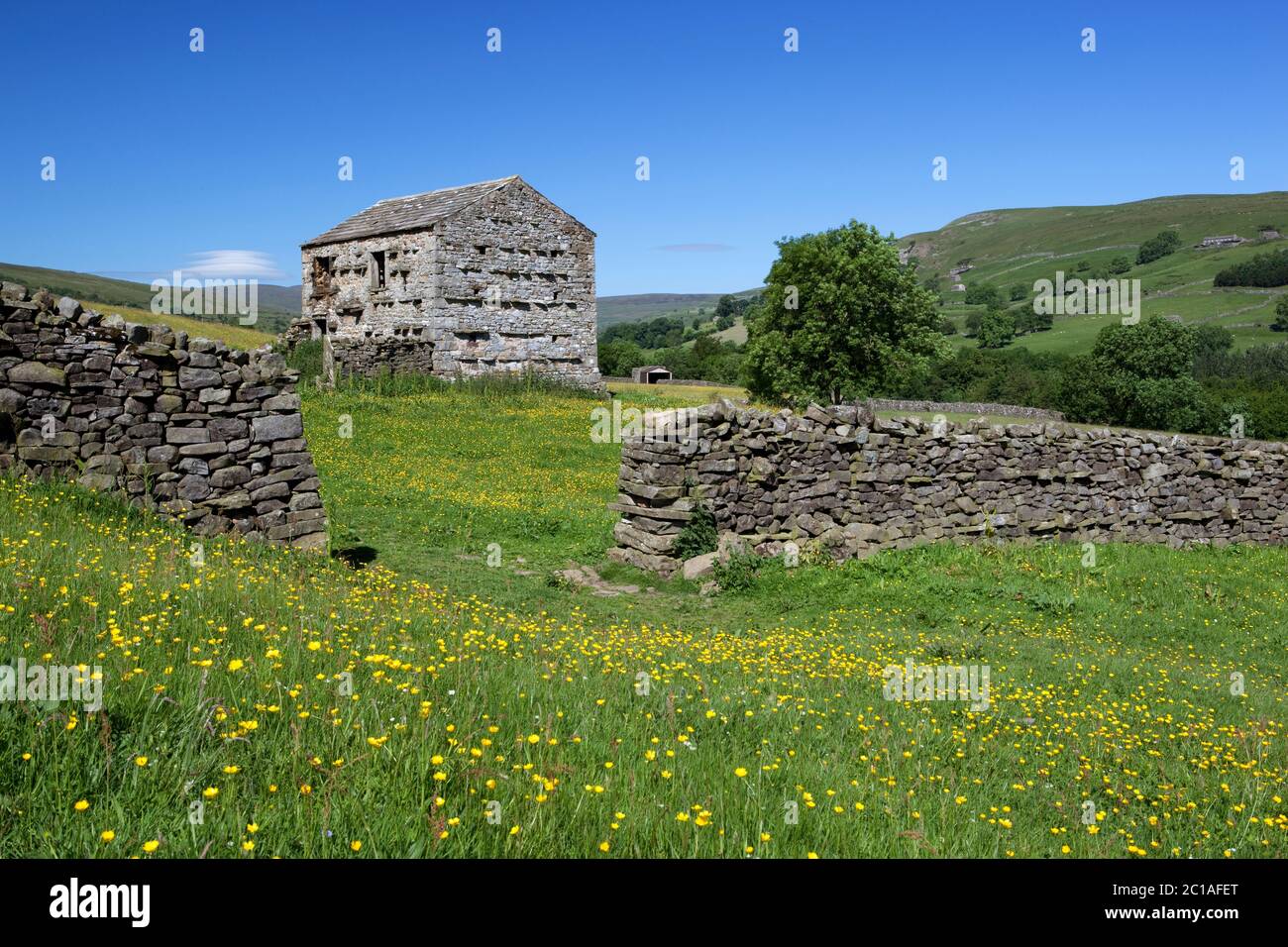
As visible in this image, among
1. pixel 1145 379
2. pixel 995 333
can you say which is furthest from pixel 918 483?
pixel 995 333

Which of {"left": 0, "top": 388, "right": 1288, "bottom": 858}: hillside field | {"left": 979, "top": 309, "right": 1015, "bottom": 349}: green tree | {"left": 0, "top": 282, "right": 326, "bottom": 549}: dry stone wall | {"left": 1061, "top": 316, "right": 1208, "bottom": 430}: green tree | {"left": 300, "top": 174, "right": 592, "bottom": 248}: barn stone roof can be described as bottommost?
{"left": 0, "top": 388, "right": 1288, "bottom": 858}: hillside field

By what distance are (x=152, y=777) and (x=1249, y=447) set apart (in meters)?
22.4

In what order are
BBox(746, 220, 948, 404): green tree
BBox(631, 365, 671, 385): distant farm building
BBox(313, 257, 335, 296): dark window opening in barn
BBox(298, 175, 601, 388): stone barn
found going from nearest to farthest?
BBox(298, 175, 601, 388): stone barn, BBox(313, 257, 335, 296): dark window opening in barn, BBox(746, 220, 948, 404): green tree, BBox(631, 365, 671, 385): distant farm building

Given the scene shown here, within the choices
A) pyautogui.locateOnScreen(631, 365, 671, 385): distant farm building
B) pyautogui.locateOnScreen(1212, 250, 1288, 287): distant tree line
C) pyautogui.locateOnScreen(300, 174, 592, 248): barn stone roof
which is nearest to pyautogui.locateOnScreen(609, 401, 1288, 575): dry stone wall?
pyautogui.locateOnScreen(300, 174, 592, 248): barn stone roof

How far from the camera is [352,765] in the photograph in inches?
151

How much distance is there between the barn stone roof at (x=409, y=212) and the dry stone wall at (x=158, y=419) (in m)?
23.8

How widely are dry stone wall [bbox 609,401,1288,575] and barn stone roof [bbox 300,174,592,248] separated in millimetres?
23273

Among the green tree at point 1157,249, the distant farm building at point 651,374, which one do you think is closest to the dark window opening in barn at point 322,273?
the distant farm building at point 651,374

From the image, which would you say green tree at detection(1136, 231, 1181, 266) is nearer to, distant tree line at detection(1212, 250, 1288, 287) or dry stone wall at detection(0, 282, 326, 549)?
distant tree line at detection(1212, 250, 1288, 287)

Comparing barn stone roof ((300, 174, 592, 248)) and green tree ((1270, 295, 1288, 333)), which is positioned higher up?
green tree ((1270, 295, 1288, 333))

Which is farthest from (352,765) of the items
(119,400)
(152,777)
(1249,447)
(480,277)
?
(480,277)

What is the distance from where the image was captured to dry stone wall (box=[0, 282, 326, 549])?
10266 mm

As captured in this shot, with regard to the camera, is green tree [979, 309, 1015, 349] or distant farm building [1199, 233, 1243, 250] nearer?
green tree [979, 309, 1015, 349]

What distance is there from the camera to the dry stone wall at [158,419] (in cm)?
1027
